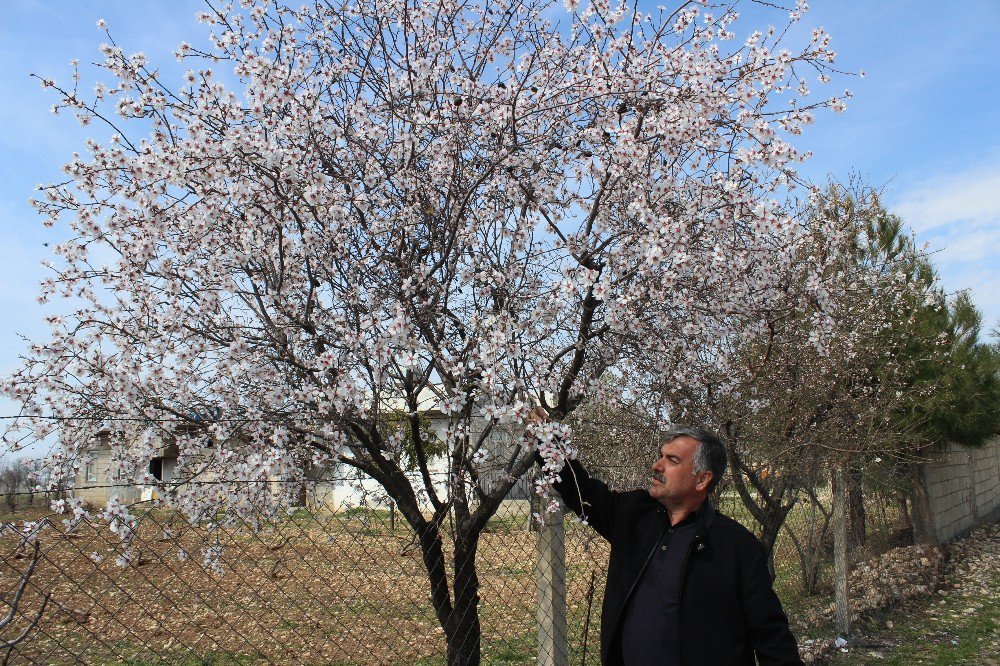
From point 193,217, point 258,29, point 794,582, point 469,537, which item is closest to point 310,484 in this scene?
point 469,537

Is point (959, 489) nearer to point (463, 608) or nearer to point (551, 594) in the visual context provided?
point (551, 594)

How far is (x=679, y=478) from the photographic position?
2.72 metres

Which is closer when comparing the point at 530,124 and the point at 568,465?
the point at 568,465

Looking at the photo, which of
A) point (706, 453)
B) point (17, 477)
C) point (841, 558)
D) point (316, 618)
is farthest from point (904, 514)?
point (17, 477)

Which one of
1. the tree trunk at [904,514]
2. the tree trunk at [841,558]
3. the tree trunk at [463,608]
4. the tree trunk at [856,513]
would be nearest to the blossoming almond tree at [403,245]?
the tree trunk at [463,608]

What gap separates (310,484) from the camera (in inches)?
146


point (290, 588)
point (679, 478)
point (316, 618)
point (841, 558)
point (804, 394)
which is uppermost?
point (804, 394)

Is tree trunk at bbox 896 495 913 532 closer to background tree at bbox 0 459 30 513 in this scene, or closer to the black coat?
the black coat

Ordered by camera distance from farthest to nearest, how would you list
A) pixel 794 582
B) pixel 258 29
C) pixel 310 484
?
pixel 794 582, pixel 258 29, pixel 310 484

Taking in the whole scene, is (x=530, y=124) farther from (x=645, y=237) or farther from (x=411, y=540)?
(x=411, y=540)

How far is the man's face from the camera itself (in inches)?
107

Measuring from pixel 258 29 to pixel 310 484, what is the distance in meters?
2.33

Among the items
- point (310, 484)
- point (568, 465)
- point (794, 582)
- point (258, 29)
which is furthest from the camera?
point (794, 582)

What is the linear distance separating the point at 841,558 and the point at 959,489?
7263 mm
